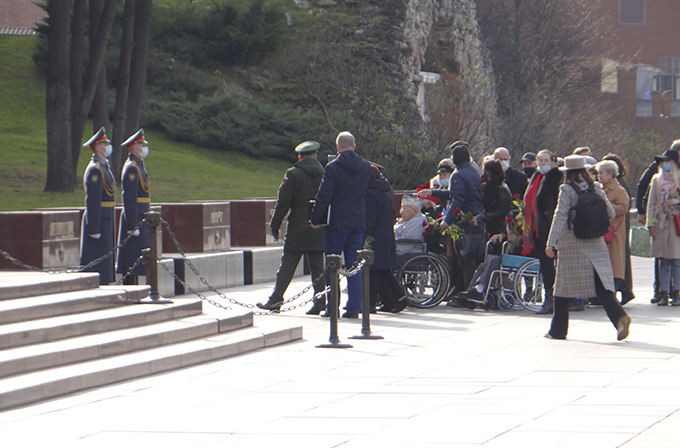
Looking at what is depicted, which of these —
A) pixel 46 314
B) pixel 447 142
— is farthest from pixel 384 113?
pixel 46 314

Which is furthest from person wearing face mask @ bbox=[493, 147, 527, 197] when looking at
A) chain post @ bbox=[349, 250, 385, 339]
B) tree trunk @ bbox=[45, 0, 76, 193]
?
tree trunk @ bbox=[45, 0, 76, 193]

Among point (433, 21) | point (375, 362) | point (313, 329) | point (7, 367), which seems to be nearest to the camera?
point (7, 367)

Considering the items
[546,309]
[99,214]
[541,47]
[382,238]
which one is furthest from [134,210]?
[541,47]

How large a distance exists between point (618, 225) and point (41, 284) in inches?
269

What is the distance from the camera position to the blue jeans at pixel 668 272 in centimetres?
1355

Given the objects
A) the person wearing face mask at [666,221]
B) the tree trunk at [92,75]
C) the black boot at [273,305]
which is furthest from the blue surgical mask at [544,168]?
the tree trunk at [92,75]

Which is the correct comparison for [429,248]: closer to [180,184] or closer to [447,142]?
[180,184]

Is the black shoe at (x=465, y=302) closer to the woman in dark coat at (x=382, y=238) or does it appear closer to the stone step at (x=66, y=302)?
the woman in dark coat at (x=382, y=238)

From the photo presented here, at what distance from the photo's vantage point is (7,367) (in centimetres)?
785

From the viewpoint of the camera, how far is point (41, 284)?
32.6 feet

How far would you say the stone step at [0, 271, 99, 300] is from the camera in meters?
9.66

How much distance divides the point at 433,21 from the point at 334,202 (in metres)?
31.6

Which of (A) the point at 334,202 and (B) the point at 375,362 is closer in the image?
(B) the point at 375,362

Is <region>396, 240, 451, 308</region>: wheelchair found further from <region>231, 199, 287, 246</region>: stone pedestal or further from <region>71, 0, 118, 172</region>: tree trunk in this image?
<region>71, 0, 118, 172</region>: tree trunk
